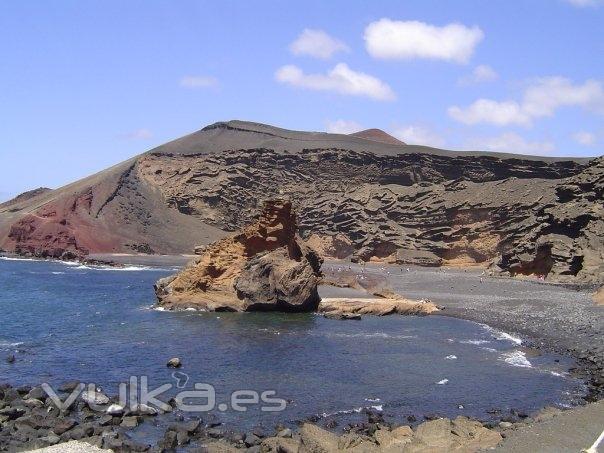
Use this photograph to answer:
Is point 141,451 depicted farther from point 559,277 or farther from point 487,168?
point 487,168

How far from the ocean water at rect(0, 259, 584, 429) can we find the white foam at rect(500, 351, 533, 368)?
49 mm

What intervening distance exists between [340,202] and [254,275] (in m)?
62.6

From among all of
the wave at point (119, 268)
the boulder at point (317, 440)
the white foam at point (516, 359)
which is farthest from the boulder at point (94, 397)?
the wave at point (119, 268)

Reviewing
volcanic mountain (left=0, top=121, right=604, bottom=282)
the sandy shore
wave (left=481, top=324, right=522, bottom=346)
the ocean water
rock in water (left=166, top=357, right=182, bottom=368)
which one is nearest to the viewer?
the ocean water

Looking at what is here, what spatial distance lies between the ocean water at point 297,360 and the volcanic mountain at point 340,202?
104 ft

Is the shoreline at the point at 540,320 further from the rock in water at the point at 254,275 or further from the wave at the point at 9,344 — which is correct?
the wave at the point at 9,344

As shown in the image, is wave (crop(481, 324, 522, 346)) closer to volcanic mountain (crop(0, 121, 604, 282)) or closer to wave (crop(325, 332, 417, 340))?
wave (crop(325, 332, 417, 340))

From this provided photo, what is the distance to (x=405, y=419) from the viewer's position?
70.6 ft

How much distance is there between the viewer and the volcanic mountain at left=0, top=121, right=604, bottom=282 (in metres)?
70.2

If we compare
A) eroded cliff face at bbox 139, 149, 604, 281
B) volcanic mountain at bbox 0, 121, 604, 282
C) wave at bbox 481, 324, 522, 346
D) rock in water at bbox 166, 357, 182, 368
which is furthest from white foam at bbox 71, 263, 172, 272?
rock in water at bbox 166, 357, 182, 368

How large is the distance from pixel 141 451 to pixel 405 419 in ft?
28.6

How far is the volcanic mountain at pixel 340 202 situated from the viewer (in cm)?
7019

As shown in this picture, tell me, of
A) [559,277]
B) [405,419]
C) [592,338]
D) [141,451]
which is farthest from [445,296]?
[141,451]

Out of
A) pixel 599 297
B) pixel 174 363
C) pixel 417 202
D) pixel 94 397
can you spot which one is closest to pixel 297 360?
pixel 174 363
